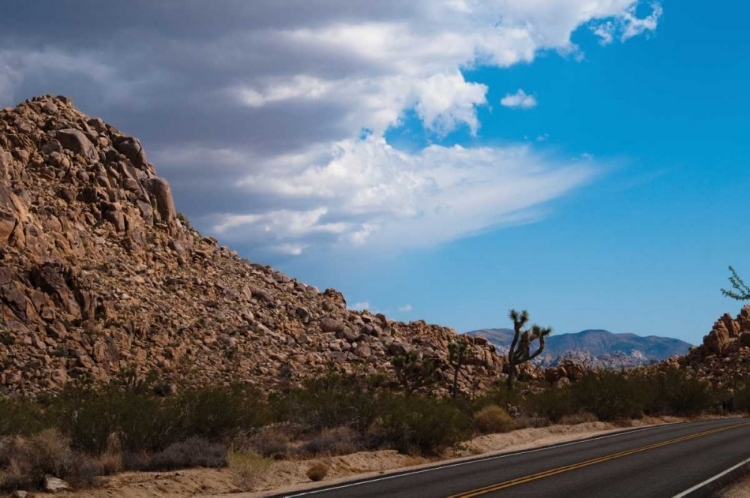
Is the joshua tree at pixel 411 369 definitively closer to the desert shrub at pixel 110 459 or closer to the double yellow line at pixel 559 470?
the double yellow line at pixel 559 470

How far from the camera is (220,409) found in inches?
953

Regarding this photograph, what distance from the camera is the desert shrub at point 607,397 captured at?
42406 millimetres

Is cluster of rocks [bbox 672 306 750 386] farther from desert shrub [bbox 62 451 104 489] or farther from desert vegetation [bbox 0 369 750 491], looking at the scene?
desert shrub [bbox 62 451 104 489]

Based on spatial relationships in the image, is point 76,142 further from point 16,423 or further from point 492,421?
point 492,421

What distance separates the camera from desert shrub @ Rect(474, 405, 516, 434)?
3375cm

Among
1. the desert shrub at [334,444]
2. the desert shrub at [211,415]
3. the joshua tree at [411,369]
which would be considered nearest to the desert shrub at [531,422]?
the joshua tree at [411,369]

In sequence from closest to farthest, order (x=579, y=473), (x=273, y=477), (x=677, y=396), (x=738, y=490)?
(x=738, y=490) → (x=579, y=473) → (x=273, y=477) → (x=677, y=396)

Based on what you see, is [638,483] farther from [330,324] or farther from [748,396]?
[330,324]

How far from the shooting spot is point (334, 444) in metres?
24.8

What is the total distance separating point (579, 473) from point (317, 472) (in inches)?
275

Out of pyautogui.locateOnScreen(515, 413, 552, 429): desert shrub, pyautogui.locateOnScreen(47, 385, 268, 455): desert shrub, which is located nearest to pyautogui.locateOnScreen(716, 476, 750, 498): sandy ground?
pyautogui.locateOnScreen(47, 385, 268, 455): desert shrub

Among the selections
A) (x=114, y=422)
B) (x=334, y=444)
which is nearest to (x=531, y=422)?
(x=334, y=444)

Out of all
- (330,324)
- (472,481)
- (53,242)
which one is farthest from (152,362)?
(472,481)

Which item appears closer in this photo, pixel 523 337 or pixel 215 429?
pixel 215 429
